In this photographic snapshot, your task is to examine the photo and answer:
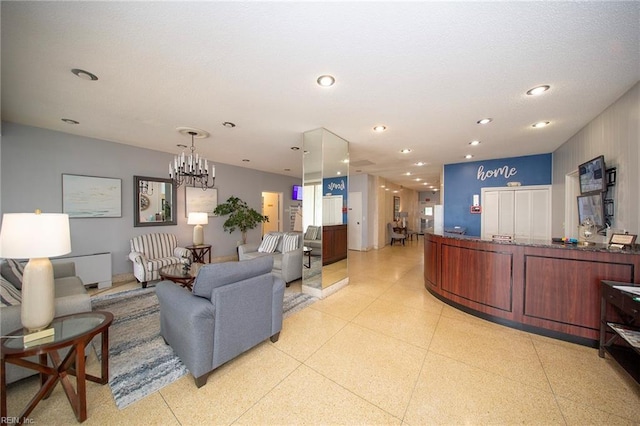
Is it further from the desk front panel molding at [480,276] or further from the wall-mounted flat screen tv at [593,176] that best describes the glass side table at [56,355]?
the wall-mounted flat screen tv at [593,176]

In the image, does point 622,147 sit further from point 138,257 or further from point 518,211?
point 138,257

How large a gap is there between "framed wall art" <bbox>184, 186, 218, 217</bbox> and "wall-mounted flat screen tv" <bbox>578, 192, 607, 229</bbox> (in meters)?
7.19

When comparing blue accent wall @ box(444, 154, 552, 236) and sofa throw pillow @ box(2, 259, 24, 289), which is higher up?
blue accent wall @ box(444, 154, 552, 236)

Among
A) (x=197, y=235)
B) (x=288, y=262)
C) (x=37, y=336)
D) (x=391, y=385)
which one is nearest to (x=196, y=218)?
(x=197, y=235)

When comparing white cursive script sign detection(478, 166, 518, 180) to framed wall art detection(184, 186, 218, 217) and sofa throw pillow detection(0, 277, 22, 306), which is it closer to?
framed wall art detection(184, 186, 218, 217)

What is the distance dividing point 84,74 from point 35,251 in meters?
1.79

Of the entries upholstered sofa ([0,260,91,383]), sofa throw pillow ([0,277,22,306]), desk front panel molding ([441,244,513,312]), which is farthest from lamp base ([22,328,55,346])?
desk front panel molding ([441,244,513,312])

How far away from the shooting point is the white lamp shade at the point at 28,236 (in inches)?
56.5

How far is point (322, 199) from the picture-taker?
12.8ft

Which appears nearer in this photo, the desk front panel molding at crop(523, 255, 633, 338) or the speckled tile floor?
the speckled tile floor

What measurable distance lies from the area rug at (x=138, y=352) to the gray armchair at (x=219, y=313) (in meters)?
0.15

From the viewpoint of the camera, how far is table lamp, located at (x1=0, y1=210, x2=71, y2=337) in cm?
144

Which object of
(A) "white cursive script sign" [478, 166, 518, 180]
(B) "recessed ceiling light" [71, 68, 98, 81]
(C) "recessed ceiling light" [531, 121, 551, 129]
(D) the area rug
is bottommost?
(D) the area rug

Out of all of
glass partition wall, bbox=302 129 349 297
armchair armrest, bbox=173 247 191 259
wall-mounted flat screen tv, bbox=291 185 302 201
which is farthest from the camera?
wall-mounted flat screen tv, bbox=291 185 302 201
